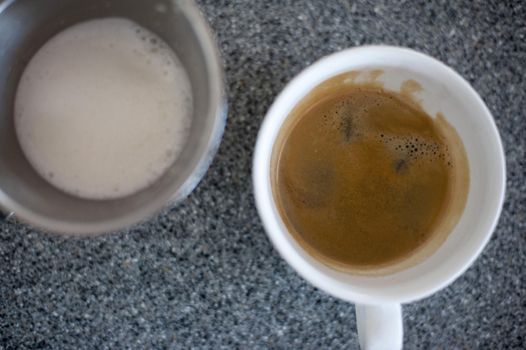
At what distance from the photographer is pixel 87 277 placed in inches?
27.8

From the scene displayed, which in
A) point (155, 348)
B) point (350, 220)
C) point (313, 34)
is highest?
point (313, 34)

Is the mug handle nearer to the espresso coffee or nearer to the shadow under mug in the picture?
the espresso coffee

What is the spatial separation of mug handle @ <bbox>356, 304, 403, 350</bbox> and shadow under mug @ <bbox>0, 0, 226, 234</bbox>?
0.60 ft

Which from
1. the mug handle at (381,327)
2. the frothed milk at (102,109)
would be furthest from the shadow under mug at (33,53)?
the mug handle at (381,327)

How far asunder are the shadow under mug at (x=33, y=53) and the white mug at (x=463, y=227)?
0.06 meters

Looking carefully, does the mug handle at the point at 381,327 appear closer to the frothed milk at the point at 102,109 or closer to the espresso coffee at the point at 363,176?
the espresso coffee at the point at 363,176

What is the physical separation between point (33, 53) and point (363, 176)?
31 cm

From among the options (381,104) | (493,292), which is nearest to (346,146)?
(381,104)

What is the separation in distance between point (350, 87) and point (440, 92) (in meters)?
0.08

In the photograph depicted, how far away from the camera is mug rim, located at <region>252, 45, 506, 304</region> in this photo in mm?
586

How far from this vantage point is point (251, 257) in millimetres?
699

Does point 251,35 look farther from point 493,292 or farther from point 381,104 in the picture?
point 493,292

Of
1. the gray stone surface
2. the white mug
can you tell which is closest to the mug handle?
the white mug

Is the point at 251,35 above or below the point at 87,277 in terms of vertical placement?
above
